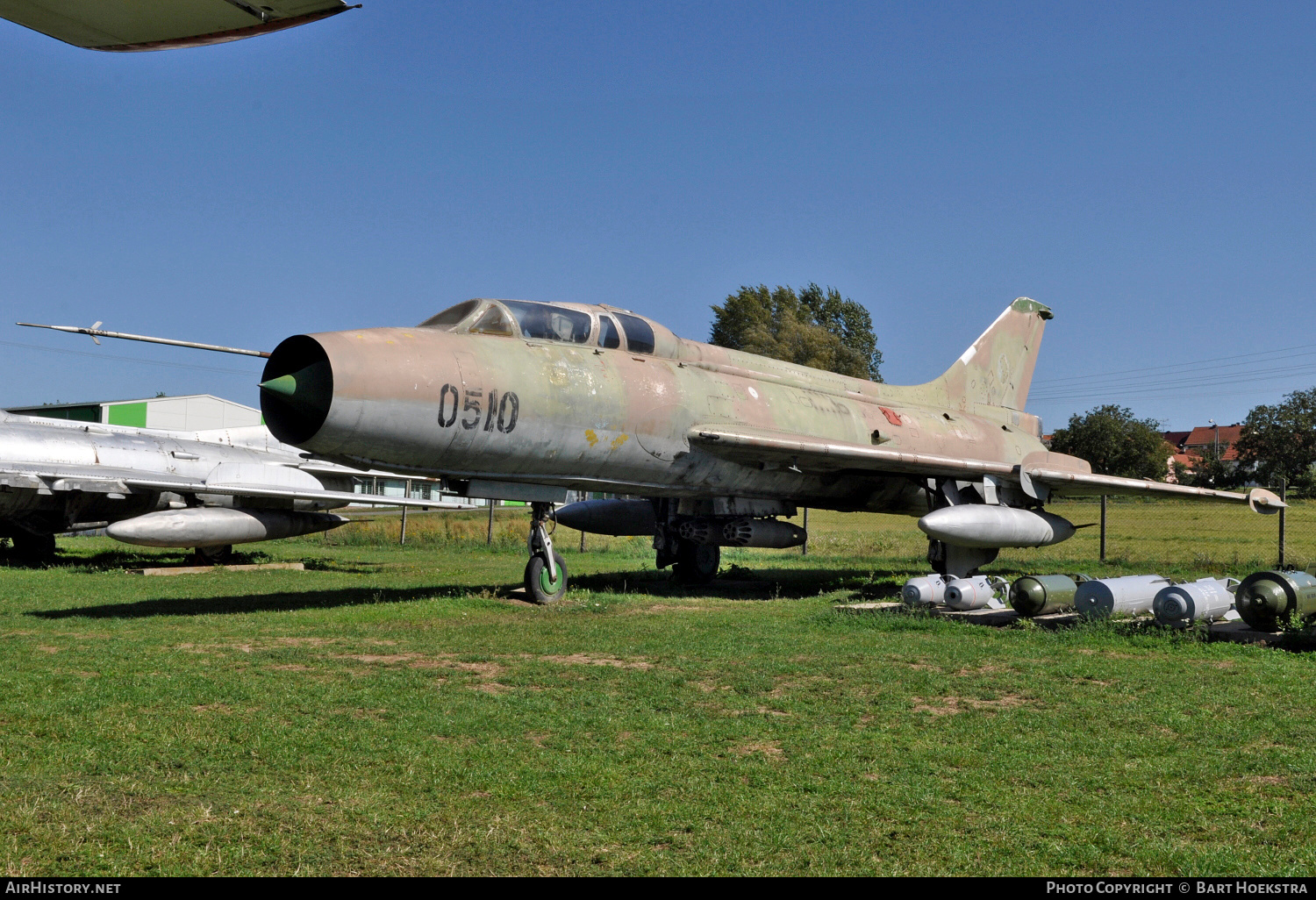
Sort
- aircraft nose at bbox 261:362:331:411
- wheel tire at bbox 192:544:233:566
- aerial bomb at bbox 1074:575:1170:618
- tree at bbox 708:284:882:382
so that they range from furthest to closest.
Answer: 1. tree at bbox 708:284:882:382
2. wheel tire at bbox 192:544:233:566
3. aerial bomb at bbox 1074:575:1170:618
4. aircraft nose at bbox 261:362:331:411

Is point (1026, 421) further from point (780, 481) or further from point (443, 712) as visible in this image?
point (443, 712)

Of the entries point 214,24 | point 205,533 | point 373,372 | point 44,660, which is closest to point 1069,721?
point 214,24

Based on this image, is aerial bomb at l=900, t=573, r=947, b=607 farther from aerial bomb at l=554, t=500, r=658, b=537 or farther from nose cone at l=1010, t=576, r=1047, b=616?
aerial bomb at l=554, t=500, r=658, b=537

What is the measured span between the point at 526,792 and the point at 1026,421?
1685cm

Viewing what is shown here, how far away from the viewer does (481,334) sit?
10.9m

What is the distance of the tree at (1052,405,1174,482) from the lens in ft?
215

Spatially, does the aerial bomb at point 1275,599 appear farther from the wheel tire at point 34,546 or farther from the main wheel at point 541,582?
the wheel tire at point 34,546

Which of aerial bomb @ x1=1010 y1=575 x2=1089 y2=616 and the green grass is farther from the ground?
aerial bomb @ x1=1010 y1=575 x2=1089 y2=616

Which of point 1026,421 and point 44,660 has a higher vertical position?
point 1026,421

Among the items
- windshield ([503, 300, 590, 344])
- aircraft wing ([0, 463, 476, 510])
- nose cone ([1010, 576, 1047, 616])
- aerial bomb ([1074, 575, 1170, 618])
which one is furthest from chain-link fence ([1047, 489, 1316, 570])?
aircraft wing ([0, 463, 476, 510])

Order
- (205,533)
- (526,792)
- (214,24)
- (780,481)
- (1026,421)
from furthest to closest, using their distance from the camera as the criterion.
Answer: (1026,421)
(205,533)
(780,481)
(526,792)
(214,24)

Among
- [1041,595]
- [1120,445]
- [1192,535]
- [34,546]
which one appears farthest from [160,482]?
[1120,445]

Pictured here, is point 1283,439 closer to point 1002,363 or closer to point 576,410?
point 1002,363

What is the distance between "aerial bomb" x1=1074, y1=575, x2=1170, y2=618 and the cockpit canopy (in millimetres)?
6019
